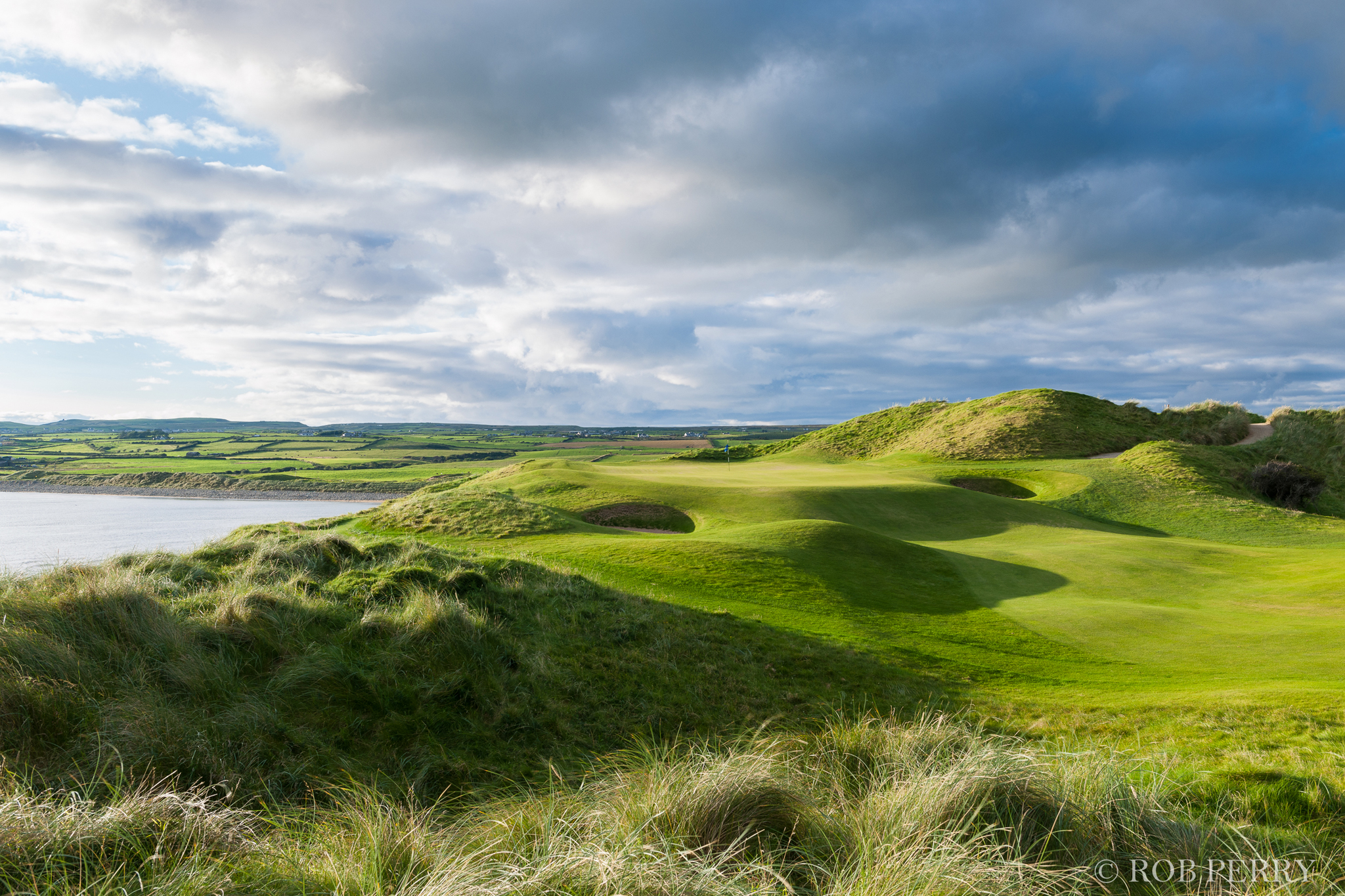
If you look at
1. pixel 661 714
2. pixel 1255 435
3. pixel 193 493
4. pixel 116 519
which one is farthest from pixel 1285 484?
pixel 193 493

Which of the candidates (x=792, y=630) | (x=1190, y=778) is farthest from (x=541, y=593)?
(x=1190, y=778)

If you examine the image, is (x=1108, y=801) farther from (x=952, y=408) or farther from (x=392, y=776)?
(x=952, y=408)

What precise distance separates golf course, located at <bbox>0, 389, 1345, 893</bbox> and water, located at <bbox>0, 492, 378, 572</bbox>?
376 cm

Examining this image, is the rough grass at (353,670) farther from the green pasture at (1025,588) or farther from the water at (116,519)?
the green pasture at (1025,588)

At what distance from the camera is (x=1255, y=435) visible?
61.6 meters

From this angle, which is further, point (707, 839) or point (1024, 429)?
point (1024, 429)

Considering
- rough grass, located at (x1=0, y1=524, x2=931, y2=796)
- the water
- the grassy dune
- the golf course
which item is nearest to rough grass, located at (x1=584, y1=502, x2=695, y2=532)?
the golf course

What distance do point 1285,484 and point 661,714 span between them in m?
52.9

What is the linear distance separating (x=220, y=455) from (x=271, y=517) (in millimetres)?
73066

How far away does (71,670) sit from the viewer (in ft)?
20.4

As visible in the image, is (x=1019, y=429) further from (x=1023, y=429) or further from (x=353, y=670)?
(x=353, y=670)

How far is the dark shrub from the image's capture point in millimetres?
43062

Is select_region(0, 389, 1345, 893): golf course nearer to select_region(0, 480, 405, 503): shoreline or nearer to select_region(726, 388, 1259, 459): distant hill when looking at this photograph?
select_region(726, 388, 1259, 459): distant hill

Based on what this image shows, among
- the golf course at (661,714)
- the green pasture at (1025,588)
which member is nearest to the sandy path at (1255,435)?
the green pasture at (1025,588)
